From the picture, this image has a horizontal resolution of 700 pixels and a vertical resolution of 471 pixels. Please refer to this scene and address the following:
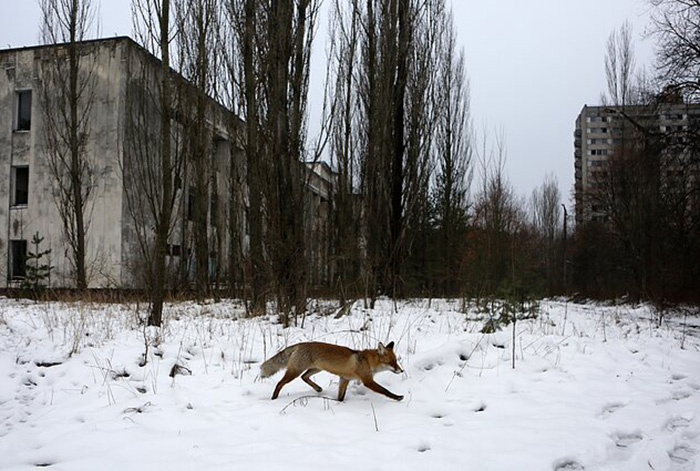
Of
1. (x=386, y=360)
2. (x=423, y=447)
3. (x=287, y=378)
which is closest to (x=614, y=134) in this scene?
(x=386, y=360)

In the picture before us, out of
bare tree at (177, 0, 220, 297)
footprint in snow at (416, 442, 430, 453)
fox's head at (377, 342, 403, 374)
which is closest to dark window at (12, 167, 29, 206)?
bare tree at (177, 0, 220, 297)

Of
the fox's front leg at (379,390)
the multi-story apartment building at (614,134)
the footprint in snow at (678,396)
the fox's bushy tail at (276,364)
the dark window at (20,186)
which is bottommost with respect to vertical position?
the footprint in snow at (678,396)

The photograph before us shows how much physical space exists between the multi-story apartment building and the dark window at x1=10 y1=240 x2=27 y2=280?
25561 mm

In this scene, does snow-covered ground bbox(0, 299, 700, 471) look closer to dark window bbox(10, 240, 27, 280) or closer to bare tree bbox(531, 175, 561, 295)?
dark window bbox(10, 240, 27, 280)

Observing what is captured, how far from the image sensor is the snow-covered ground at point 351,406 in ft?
10.9

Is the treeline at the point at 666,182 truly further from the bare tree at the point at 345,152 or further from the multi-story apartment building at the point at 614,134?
the bare tree at the point at 345,152

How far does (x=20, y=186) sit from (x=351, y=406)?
23.6 m

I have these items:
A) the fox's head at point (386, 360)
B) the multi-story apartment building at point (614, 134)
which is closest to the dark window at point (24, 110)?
the fox's head at point (386, 360)

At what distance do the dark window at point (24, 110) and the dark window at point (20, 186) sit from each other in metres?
1.91

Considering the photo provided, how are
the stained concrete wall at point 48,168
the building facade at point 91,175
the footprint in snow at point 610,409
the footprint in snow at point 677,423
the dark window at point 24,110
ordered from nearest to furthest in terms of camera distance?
the footprint in snow at point 677,423, the footprint in snow at point 610,409, the building facade at point 91,175, the stained concrete wall at point 48,168, the dark window at point 24,110

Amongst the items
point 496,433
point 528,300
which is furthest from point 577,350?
point 528,300

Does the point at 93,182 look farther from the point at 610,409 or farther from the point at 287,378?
the point at 610,409

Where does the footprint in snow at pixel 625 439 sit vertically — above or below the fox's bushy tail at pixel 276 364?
below

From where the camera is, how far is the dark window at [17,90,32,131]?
22.3m
